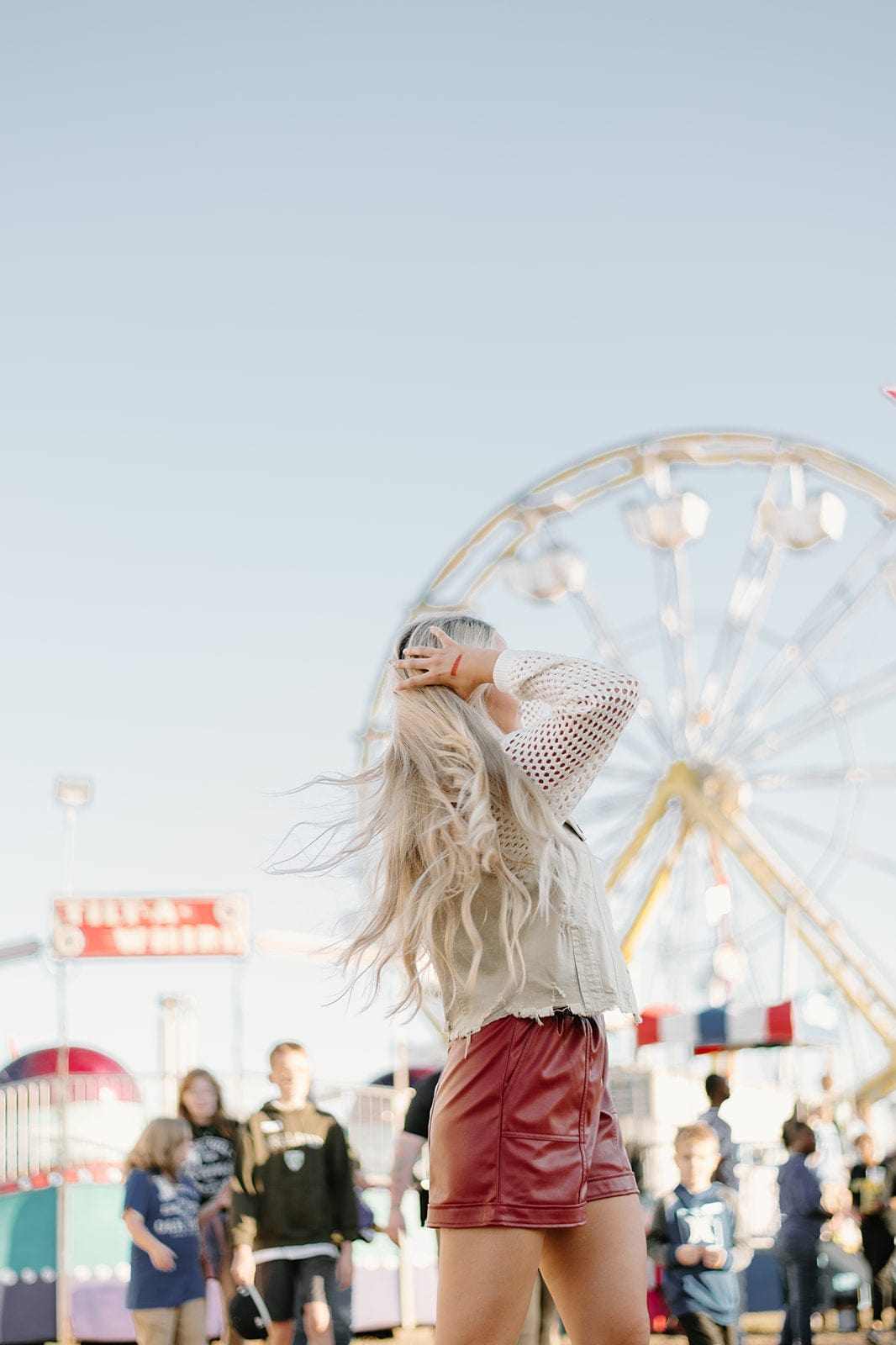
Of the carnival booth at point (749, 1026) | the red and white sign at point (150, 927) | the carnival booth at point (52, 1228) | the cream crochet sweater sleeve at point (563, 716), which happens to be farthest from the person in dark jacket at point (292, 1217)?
the carnival booth at point (749, 1026)

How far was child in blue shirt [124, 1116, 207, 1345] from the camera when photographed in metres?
6.22

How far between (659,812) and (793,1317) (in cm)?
→ 995

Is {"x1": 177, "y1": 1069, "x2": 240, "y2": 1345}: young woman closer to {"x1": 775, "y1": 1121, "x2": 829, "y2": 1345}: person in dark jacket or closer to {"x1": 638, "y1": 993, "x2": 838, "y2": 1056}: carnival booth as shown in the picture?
{"x1": 775, "y1": 1121, "x2": 829, "y2": 1345}: person in dark jacket

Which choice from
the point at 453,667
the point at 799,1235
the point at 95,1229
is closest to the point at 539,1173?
the point at 453,667

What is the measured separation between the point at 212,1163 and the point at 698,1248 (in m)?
2.36

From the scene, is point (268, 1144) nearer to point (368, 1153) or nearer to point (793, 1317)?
point (793, 1317)

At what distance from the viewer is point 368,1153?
41.3ft

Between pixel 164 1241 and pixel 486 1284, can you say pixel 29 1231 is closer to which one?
pixel 164 1241

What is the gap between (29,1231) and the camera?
11133 mm

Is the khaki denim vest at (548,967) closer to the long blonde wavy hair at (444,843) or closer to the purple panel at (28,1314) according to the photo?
the long blonde wavy hair at (444,843)

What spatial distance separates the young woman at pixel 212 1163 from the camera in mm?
7223

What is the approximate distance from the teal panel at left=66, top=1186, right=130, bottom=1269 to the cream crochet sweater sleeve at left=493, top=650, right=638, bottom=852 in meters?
9.36

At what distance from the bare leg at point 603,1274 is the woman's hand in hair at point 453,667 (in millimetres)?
852

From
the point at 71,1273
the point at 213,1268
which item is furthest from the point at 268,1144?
the point at 71,1273
